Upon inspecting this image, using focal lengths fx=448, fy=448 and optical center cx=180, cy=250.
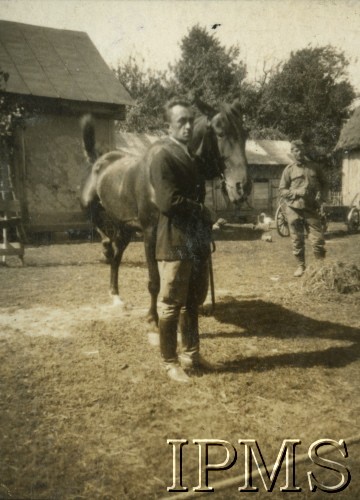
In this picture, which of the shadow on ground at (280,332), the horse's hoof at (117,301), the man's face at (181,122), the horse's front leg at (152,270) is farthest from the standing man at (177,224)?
the horse's hoof at (117,301)

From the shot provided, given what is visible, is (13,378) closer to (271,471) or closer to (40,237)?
(271,471)

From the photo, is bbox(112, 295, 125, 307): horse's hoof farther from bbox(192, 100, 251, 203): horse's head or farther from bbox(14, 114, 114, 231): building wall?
bbox(14, 114, 114, 231): building wall

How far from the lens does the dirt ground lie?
249 cm

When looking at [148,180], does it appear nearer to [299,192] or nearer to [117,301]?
[117,301]

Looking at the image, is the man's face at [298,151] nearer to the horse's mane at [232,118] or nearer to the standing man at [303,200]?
the standing man at [303,200]

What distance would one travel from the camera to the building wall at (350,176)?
21.0 metres

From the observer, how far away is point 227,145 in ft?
12.4

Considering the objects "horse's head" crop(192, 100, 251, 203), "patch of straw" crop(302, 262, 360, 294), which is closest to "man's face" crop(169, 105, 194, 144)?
"horse's head" crop(192, 100, 251, 203)

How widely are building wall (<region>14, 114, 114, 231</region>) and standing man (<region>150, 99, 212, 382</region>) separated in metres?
9.95

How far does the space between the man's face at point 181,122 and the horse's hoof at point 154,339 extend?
211cm

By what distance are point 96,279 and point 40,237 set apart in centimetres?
618

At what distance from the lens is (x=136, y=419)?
3.06 m

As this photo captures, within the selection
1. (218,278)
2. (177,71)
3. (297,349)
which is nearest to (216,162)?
(297,349)

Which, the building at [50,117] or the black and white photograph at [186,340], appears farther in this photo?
the building at [50,117]
